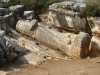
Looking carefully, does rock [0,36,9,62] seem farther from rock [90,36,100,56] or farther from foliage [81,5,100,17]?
foliage [81,5,100,17]

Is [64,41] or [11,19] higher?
[11,19]

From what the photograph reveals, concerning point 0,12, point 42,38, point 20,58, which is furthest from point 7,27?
point 20,58

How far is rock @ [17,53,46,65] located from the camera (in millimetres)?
17234

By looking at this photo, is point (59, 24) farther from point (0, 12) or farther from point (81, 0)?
point (0, 12)

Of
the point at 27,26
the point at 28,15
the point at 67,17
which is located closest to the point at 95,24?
the point at 67,17

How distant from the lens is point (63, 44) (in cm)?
1872

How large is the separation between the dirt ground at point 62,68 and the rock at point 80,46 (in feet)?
1.83

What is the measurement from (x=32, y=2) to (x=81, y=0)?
4.51 m

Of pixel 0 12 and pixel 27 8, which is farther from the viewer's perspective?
pixel 27 8

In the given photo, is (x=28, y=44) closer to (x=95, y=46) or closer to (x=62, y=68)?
(x=62, y=68)

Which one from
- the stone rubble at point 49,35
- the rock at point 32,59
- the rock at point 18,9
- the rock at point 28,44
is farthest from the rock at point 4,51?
the rock at point 18,9

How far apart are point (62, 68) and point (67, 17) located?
598cm

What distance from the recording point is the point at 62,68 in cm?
1623

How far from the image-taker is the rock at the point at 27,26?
20.4m
